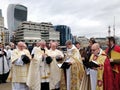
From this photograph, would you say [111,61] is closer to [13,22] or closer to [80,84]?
[80,84]

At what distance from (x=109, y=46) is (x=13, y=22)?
420ft

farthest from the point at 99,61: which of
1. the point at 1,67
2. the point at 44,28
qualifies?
the point at 44,28

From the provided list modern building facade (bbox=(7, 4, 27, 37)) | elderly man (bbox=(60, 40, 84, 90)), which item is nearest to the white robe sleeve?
elderly man (bbox=(60, 40, 84, 90))

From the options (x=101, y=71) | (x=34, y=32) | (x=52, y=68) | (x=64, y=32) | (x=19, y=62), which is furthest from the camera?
(x=34, y=32)

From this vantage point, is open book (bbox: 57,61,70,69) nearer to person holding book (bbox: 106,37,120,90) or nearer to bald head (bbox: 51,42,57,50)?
bald head (bbox: 51,42,57,50)

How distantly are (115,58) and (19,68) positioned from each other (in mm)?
3032

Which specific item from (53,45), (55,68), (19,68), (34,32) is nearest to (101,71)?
(55,68)

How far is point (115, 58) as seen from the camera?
26.2 ft

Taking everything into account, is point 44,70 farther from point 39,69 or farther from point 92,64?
point 92,64

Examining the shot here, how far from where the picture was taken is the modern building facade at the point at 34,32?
112m

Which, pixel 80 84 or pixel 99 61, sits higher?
pixel 99 61

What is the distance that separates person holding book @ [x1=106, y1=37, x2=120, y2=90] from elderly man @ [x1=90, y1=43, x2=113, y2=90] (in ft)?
1.13

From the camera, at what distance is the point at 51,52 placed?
370 inches

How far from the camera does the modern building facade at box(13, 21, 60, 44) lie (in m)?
112
